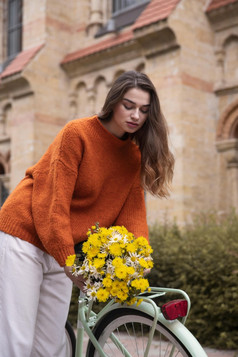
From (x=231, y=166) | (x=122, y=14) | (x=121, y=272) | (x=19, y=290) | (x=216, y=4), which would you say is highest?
(x=122, y=14)

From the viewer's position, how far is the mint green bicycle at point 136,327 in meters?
2.12

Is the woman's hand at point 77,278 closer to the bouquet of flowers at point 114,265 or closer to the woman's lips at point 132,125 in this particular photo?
the bouquet of flowers at point 114,265

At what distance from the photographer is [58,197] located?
2361 mm

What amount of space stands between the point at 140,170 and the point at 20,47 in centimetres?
1447

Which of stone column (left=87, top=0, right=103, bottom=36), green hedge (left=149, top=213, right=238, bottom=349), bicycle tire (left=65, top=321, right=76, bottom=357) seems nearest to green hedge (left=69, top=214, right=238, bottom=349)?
green hedge (left=149, top=213, right=238, bottom=349)

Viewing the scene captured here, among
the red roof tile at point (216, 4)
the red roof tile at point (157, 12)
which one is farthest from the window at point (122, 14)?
the red roof tile at point (216, 4)

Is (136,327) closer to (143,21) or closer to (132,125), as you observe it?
(132,125)

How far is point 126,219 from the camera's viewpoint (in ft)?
8.82

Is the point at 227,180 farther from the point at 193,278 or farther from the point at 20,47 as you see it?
the point at 20,47

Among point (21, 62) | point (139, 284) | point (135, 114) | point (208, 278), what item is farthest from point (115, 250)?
point (21, 62)

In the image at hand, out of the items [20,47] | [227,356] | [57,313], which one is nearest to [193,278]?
[227,356]

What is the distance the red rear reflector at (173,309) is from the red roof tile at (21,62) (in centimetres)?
1210

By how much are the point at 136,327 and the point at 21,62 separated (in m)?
12.3

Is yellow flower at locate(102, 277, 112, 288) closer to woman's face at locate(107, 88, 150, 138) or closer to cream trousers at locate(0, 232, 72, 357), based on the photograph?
cream trousers at locate(0, 232, 72, 357)
